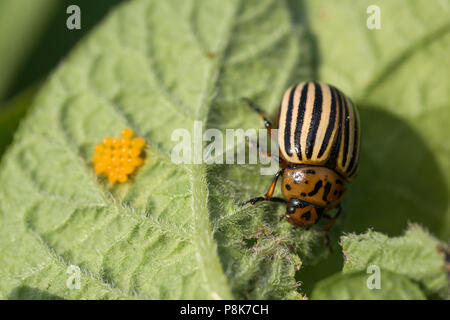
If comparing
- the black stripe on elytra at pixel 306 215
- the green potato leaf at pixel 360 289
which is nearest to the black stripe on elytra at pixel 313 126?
the black stripe on elytra at pixel 306 215

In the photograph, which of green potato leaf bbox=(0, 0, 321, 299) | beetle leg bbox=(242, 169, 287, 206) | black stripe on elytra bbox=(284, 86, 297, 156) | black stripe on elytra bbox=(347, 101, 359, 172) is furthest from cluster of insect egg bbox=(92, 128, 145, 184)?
black stripe on elytra bbox=(347, 101, 359, 172)

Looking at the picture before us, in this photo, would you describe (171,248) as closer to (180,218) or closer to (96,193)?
(180,218)

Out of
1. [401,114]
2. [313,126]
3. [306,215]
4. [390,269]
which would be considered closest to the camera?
[390,269]

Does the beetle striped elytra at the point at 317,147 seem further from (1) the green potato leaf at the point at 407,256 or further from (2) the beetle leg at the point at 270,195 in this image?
(1) the green potato leaf at the point at 407,256

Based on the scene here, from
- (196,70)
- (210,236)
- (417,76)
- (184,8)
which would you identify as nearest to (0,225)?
(210,236)

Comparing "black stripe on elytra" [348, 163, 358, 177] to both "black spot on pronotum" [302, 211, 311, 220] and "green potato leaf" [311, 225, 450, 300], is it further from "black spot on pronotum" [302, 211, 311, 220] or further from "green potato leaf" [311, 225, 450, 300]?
"green potato leaf" [311, 225, 450, 300]

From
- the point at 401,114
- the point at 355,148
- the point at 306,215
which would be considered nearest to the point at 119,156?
the point at 306,215

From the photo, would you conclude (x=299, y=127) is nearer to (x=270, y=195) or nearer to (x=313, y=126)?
(x=313, y=126)
